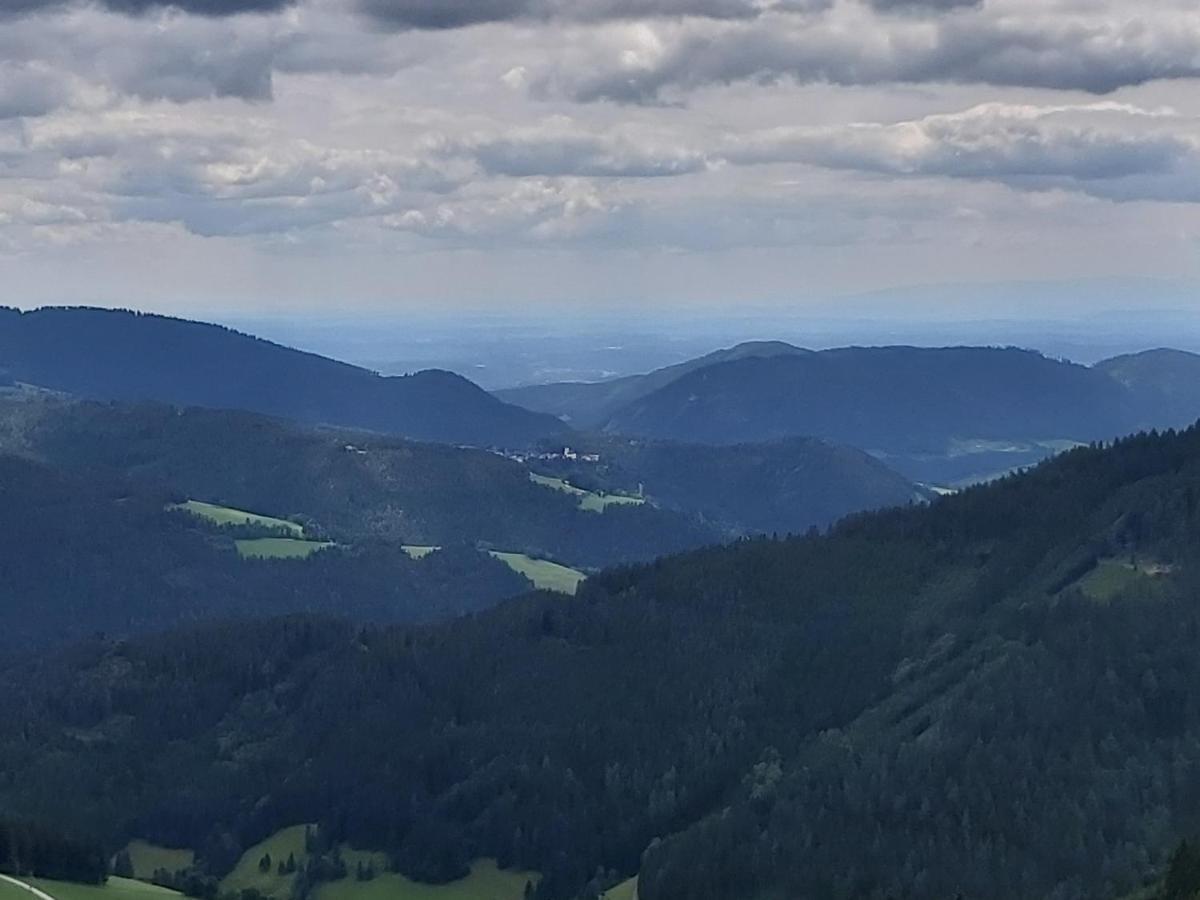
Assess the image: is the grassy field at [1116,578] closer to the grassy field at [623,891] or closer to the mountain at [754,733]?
the mountain at [754,733]

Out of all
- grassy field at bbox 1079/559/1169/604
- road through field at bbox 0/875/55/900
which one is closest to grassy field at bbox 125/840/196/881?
road through field at bbox 0/875/55/900

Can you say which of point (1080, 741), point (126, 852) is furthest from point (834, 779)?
point (126, 852)

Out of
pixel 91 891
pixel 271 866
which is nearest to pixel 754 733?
pixel 271 866

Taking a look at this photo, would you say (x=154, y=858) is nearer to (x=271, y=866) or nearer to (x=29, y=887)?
(x=271, y=866)

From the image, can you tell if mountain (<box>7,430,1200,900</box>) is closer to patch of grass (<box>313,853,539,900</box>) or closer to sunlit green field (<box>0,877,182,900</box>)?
patch of grass (<box>313,853,539,900</box>)

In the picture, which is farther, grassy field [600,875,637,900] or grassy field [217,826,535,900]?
grassy field [217,826,535,900]

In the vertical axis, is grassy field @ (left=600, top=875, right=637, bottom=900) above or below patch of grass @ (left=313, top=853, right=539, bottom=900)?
above

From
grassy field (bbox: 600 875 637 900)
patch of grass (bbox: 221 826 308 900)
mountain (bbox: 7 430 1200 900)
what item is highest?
mountain (bbox: 7 430 1200 900)
